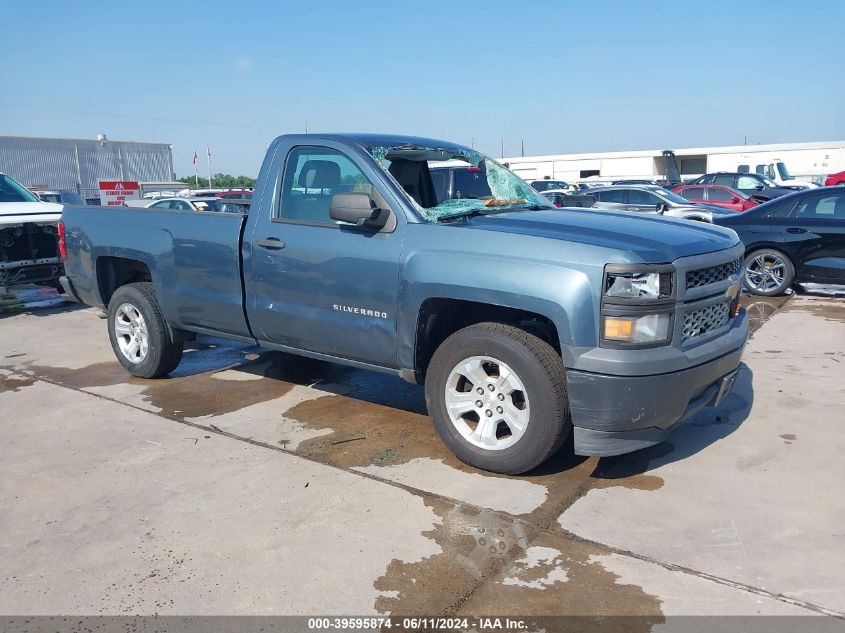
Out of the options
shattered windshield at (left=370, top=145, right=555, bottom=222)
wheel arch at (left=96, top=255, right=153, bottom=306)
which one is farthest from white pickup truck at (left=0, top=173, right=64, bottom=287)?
shattered windshield at (left=370, top=145, right=555, bottom=222)

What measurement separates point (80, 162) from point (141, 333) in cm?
4129

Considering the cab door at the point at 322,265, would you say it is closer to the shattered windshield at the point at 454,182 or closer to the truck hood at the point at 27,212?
the shattered windshield at the point at 454,182

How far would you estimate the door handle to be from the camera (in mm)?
4832

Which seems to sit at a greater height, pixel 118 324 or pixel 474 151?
pixel 474 151

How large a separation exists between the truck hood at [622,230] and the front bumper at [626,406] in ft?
2.03

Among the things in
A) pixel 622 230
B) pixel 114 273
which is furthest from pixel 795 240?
pixel 114 273

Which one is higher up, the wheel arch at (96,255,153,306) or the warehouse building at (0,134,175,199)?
the warehouse building at (0,134,175,199)

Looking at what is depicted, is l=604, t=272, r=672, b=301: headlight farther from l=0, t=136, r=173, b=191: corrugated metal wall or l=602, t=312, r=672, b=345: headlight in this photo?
l=0, t=136, r=173, b=191: corrugated metal wall

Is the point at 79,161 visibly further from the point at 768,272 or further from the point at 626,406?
the point at 626,406

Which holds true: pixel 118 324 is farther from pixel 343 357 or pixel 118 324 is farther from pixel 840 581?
pixel 840 581

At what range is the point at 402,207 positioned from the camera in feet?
14.3

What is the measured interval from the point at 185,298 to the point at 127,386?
1.11m

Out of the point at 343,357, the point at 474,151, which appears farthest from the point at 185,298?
the point at 474,151

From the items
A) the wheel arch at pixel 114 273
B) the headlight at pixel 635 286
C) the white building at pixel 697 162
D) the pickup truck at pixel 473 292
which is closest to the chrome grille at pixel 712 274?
the pickup truck at pixel 473 292
